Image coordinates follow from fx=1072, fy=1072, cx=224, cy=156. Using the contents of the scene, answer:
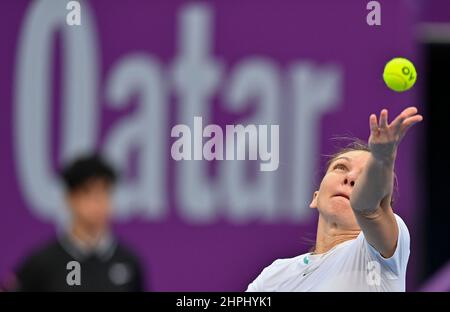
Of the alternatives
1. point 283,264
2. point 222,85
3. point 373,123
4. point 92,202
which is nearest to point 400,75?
point 373,123

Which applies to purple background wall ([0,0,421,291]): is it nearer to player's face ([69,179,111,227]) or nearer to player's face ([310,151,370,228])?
player's face ([69,179,111,227])

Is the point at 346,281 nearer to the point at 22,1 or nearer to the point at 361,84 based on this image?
the point at 361,84

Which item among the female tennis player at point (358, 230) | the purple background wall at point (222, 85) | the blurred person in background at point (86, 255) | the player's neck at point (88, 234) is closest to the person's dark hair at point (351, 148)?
the female tennis player at point (358, 230)

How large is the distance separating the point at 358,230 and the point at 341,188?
13 centimetres

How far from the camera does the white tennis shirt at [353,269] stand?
2.78 m

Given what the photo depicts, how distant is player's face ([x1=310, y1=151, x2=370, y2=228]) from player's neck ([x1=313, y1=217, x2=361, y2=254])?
0.06ft

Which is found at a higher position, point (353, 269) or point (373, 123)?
point (373, 123)

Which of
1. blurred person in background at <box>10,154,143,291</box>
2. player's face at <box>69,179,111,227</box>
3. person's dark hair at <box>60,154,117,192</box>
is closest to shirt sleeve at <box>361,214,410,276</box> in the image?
blurred person in background at <box>10,154,143,291</box>

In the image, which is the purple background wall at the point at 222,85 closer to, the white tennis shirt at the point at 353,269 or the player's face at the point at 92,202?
the player's face at the point at 92,202

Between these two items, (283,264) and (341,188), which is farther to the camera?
(283,264)

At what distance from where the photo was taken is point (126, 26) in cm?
603

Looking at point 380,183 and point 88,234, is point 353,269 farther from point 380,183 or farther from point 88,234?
point 88,234

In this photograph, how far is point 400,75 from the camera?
2.91 m
